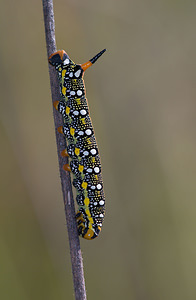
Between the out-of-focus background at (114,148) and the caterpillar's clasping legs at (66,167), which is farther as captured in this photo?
the out-of-focus background at (114,148)

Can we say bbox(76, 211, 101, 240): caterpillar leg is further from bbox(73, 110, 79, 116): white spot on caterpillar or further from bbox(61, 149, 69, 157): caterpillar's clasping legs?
bbox(73, 110, 79, 116): white spot on caterpillar

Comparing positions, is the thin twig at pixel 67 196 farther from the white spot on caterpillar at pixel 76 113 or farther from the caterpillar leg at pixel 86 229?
the caterpillar leg at pixel 86 229

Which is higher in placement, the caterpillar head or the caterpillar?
the caterpillar head

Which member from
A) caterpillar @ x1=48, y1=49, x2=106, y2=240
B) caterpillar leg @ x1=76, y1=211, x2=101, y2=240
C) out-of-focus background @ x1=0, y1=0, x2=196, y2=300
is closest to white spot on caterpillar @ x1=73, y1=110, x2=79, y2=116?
caterpillar @ x1=48, y1=49, x2=106, y2=240

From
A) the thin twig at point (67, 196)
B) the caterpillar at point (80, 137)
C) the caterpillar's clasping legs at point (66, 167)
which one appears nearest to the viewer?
the thin twig at point (67, 196)

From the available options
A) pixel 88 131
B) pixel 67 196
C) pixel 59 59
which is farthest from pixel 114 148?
pixel 67 196

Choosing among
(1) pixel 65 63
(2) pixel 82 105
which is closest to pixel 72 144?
(2) pixel 82 105

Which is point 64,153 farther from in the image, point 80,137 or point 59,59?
point 59,59

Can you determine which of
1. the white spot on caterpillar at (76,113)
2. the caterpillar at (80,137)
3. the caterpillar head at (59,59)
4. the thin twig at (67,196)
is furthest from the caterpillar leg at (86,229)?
the caterpillar head at (59,59)

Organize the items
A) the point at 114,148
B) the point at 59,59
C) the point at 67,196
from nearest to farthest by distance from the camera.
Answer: the point at 67,196
the point at 59,59
the point at 114,148
